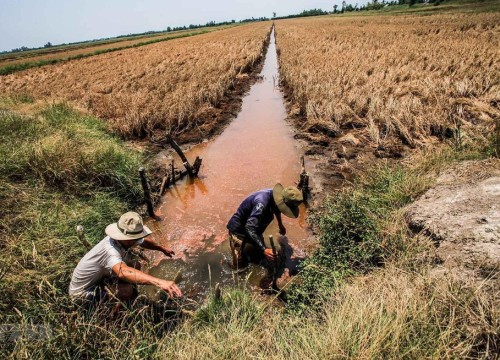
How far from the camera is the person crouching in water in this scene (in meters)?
3.84

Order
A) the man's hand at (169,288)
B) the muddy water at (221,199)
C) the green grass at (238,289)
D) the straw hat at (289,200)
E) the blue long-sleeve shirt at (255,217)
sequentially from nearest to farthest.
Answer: the green grass at (238,289)
the man's hand at (169,288)
the straw hat at (289,200)
the blue long-sleeve shirt at (255,217)
the muddy water at (221,199)

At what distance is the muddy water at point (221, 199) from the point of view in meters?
4.72

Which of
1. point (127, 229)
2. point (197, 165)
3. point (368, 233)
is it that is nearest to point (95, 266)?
point (127, 229)

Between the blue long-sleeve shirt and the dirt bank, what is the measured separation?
194cm

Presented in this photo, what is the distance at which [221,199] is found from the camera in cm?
661

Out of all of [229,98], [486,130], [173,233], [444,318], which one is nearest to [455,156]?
[486,130]

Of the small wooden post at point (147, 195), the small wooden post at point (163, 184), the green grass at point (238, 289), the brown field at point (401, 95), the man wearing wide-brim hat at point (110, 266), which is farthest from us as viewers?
the brown field at point (401, 95)

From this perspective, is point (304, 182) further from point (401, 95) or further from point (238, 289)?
point (401, 95)

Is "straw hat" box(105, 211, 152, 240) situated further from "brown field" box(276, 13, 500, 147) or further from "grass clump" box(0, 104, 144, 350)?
"brown field" box(276, 13, 500, 147)

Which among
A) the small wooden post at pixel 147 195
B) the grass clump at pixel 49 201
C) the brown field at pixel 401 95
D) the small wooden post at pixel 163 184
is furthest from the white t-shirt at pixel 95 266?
the brown field at pixel 401 95

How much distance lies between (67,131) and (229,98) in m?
8.16

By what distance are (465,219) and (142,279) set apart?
3.76 m

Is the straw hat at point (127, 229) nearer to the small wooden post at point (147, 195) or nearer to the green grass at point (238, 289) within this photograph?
the green grass at point (238, 289)

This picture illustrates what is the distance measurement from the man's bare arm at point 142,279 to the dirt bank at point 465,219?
2.71m
